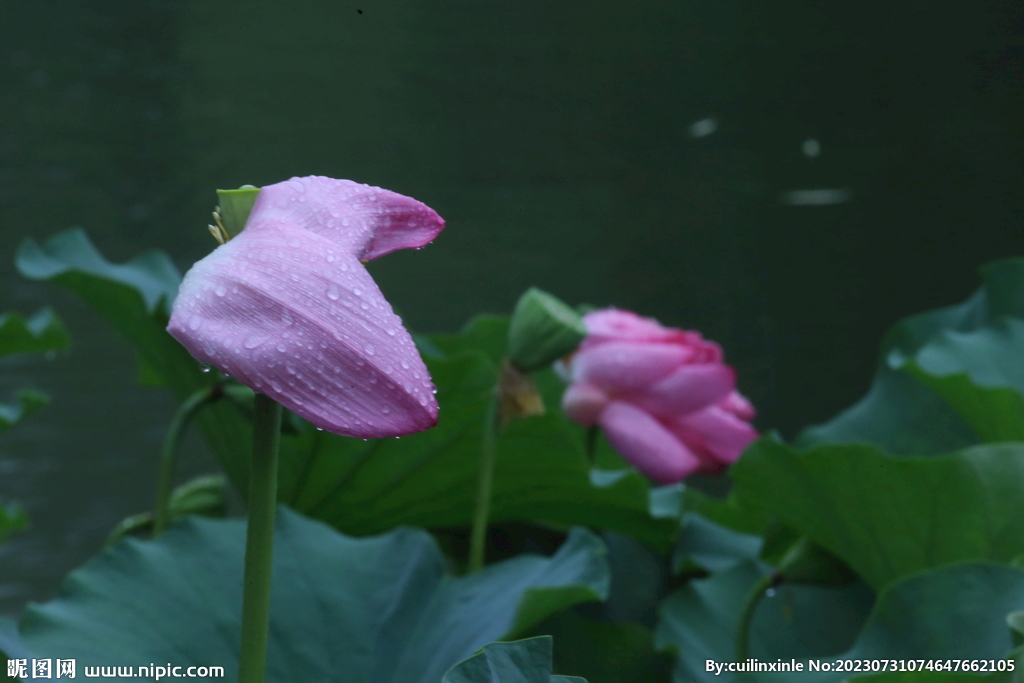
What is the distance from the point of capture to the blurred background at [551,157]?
4.57ft

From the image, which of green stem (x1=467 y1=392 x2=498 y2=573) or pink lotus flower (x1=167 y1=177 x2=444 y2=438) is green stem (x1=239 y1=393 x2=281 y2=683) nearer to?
pink lotus flower (x1=167 y1=177 x2=444 y2=438)

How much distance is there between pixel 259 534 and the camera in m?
0.17

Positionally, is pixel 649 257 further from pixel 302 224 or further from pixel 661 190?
pixel 302 224

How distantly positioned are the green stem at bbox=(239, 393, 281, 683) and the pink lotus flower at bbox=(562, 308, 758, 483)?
273mm

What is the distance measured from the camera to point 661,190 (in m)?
1.87

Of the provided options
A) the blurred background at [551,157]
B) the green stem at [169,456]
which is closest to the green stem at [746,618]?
the green stem at [169,456]

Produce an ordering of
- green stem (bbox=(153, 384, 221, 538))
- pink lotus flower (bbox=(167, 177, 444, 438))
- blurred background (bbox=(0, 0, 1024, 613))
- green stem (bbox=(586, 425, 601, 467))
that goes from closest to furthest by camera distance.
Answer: pink lotus flower (bbox=(167, 177, 444, 438)) → green stem (bbox=(153, 384, 221, 538)) → green stem (bbox=(586, 425, 601, 467)) → blurred background (bbox=(0, 0, 1024, 613))

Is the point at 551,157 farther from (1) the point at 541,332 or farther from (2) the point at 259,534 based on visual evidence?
(2) the point at 259,534

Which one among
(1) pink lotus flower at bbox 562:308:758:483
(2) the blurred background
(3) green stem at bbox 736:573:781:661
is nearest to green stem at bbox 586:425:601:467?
(1) pink lotus flower at bbox 562:308:758:483

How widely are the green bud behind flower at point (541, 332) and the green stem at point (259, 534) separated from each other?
7.5 inches

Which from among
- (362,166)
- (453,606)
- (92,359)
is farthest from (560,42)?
(453,606)

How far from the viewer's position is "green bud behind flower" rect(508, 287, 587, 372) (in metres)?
0.35

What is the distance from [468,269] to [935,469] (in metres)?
1.14

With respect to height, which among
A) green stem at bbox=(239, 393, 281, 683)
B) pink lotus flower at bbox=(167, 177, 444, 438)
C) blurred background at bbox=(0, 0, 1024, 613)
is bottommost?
blurred background at bbox=(0, 0, 1024, 613)
